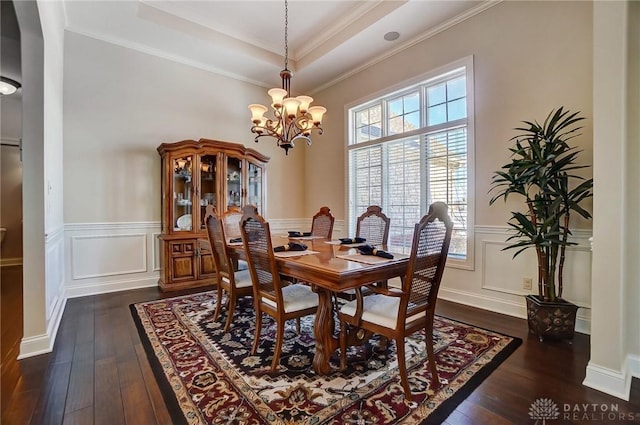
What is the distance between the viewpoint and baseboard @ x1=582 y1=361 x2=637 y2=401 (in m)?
1.70

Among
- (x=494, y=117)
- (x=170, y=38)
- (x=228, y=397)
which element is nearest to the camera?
(x=228, y=397)

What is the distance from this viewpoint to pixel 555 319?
233 centimetres

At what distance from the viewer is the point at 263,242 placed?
1.98 metres

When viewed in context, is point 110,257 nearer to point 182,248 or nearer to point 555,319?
point 182,248

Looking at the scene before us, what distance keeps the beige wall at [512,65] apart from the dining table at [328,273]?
1.87 m

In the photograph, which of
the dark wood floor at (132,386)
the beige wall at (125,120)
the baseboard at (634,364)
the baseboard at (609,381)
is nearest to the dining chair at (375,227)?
the dark wood floor at (132,386)

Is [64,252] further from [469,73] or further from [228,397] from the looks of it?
[469,73]

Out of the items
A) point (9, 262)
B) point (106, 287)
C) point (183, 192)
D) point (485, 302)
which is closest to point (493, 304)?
point (485, 302)

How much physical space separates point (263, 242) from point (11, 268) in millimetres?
6009

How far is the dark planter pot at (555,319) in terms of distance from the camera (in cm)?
232

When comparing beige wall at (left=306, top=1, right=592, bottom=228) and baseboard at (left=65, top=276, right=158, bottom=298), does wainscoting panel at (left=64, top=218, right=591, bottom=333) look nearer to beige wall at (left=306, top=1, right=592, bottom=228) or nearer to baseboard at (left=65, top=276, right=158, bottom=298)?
baseboard at (left=65, top=276, right=158, bottom=298)

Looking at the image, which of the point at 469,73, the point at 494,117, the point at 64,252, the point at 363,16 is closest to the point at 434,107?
the point at 469,73

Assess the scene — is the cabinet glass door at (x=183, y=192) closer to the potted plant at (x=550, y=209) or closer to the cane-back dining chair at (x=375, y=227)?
the cane-back dining chair at (x=375, y=227)

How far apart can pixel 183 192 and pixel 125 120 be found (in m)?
1.16
